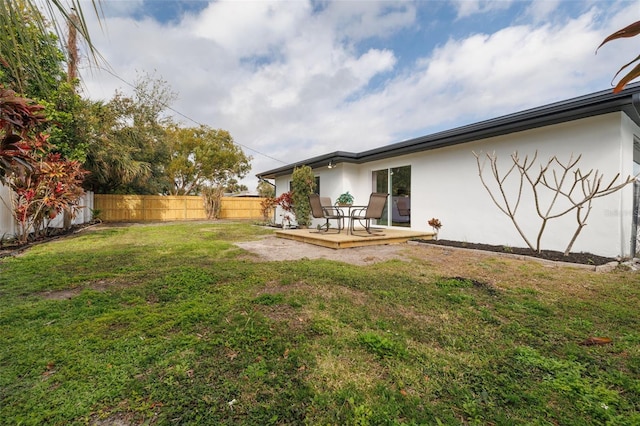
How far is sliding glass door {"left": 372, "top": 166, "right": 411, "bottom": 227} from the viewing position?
327 inches

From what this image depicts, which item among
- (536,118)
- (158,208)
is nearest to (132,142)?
(158,208)

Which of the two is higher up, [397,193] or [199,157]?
[199,157]

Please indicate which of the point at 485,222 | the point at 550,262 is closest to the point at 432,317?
the point at 550,262

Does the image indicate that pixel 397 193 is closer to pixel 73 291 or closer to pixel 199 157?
pixel 73 291

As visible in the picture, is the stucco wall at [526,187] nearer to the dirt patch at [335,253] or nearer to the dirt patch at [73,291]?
the dirt patch at [335,253]

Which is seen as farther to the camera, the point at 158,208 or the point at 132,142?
the point at 158,208

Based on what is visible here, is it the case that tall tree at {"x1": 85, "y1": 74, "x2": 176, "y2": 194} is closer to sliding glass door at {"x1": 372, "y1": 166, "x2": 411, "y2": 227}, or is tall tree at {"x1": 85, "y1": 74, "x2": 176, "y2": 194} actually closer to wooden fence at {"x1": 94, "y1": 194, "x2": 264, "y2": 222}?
wooden fence at {"x1": 94, "y1": 194, "x2": 264, "y2": 222}

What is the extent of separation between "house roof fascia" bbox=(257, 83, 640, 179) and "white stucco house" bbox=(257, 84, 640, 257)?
1 centimetres

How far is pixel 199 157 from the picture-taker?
22.1 metres

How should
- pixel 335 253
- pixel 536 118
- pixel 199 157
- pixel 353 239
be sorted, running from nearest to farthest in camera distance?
pixel 536 118
pixel 335 253
pixel 353 239
pixel 199 157

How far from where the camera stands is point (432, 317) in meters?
2.40

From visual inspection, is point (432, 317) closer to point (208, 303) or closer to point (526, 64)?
point (208, 303)

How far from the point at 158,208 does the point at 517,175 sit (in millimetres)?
18453

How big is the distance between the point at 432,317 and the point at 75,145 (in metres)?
11.9
